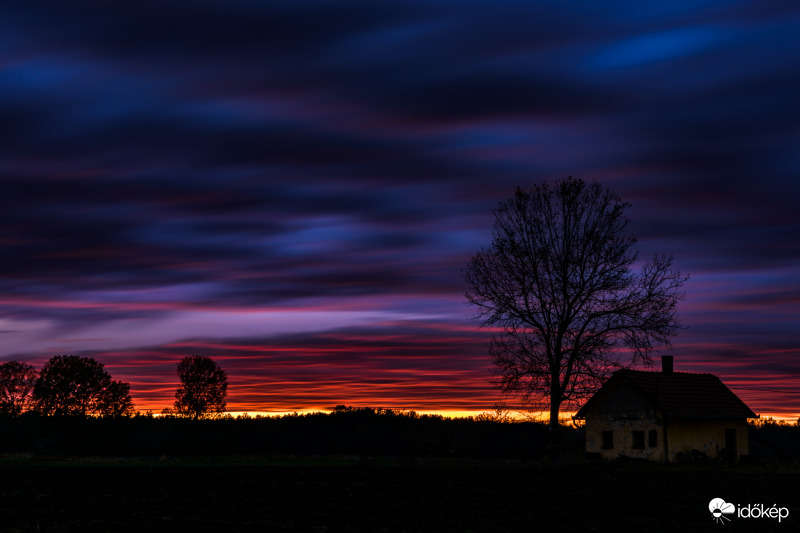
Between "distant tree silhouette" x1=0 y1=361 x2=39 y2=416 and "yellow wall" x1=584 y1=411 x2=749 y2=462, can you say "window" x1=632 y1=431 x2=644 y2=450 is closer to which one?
"yellow wall" x1=584 y1=411 x2=749 y2=462

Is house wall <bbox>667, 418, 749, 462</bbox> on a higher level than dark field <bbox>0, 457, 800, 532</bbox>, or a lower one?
higher

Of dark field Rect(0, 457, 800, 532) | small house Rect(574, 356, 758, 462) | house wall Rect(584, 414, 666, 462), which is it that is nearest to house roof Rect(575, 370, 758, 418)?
small house Rect(574, 356, 758, 462)

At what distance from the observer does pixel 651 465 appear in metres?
48.2

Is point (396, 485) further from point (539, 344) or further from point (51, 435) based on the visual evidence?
point (51, 435)

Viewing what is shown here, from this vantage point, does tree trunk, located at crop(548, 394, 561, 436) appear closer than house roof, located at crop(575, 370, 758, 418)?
Yes

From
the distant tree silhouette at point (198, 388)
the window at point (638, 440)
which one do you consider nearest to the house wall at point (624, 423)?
the window at point (638, 440)

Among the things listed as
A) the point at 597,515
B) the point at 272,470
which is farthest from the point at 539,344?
the point at 597,515

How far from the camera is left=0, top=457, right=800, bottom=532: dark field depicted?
21562 millimetres

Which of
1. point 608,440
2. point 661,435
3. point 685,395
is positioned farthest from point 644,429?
point 685,395

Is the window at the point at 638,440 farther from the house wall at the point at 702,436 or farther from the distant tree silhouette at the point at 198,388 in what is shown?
the distant tree silhouette at the point at 198,388

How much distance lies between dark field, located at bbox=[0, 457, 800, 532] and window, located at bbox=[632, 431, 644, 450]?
228 inches

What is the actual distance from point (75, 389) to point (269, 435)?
23.4m

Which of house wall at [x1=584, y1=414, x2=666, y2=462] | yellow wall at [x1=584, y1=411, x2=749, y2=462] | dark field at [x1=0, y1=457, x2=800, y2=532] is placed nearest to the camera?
dark field at [x1=0, y1=457, x2=800, y2=532]

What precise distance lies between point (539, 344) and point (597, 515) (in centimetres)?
2579
